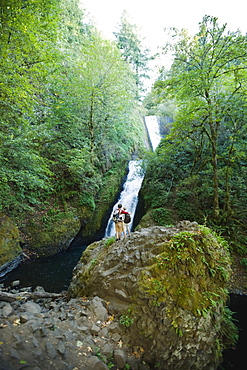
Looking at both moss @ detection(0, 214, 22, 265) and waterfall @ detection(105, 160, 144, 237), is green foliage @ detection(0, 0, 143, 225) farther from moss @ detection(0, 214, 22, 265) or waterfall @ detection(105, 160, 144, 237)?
waterfall @ detection(105, 160, 144, 237)

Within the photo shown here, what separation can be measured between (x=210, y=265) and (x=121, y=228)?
9.25 ft

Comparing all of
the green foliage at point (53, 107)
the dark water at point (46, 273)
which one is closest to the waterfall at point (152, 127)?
the green foliage at point (53, 107)

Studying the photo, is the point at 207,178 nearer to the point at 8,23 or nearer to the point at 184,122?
the point at 184,122

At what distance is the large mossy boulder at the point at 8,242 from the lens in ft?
24.4

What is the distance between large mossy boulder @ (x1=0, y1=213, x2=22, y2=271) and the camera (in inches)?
293

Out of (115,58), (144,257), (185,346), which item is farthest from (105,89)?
(185,346)

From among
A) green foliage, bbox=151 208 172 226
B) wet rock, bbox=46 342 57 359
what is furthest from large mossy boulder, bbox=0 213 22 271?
green foliage, bbox=151 208 172 226

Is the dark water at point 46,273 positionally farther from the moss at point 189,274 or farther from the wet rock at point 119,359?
the moss at point 189,274

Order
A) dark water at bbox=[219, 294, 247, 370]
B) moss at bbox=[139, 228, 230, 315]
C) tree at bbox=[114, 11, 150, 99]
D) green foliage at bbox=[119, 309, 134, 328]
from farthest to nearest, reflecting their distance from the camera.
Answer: tree at bbox=[114, 11, 150, 99]
dark water at bbox=[219, 294, 247, 370]
moss at bbox=[139, 228, 230, 315]
green foliage at bbox=[119, 309, 134, 328]

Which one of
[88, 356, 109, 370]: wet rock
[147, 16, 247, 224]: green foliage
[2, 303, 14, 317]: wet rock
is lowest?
[88, 356, 109, 370]: wet rock

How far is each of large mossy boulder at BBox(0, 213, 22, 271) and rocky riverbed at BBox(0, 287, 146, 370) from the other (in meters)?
4.60

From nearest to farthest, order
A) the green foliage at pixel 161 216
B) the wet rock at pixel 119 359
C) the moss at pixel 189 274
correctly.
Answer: the wet rock at pixel 119 359
the moss at pixel 189 274
the green foliage at pixel 161 216

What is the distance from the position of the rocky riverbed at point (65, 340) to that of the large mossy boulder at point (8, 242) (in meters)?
4.60

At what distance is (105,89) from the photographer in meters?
11.5
